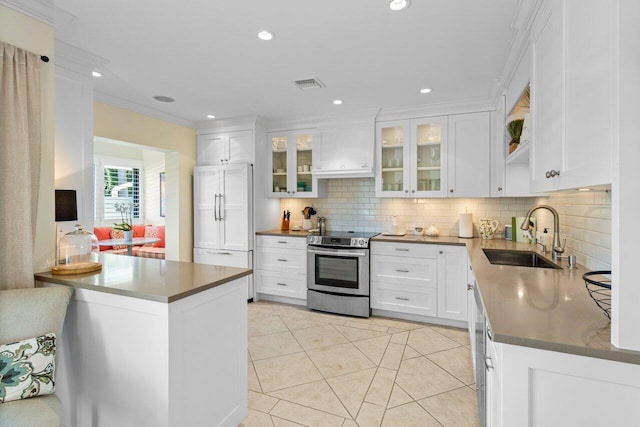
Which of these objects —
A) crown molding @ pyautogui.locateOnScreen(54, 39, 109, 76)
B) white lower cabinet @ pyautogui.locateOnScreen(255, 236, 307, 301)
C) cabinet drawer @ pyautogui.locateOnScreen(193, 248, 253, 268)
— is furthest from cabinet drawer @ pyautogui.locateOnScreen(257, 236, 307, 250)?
crown molding @ pyautogui.locateOnScreen(54, 39, 109, 76)

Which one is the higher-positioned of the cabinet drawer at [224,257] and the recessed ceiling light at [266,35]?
the recessed ceiling light at [266,35]

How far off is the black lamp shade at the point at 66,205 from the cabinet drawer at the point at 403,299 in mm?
2943

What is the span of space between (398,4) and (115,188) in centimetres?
704

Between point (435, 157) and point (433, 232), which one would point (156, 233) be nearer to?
point (433, 232)

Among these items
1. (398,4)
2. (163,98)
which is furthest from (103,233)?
(398,4)

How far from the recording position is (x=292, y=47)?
242 cm

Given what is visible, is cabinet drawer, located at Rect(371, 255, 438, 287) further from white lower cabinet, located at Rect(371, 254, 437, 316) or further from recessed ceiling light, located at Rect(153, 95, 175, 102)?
recessed ceiling light, located at Rect(153, 95, 175, 102)

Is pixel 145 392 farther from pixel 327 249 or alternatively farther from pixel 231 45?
pixel 327 249

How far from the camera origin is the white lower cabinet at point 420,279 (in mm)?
3473

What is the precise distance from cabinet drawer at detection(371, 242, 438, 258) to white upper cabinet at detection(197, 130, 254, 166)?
2.04m

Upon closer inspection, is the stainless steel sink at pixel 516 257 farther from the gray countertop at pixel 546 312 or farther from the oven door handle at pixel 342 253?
the oven door handle at pixel 342 253

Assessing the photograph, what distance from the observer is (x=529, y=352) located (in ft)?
3.33

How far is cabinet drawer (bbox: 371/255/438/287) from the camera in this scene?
359cm

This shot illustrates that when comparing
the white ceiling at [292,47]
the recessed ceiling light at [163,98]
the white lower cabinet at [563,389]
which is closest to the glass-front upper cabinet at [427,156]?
the white ceiling at [292,47]
